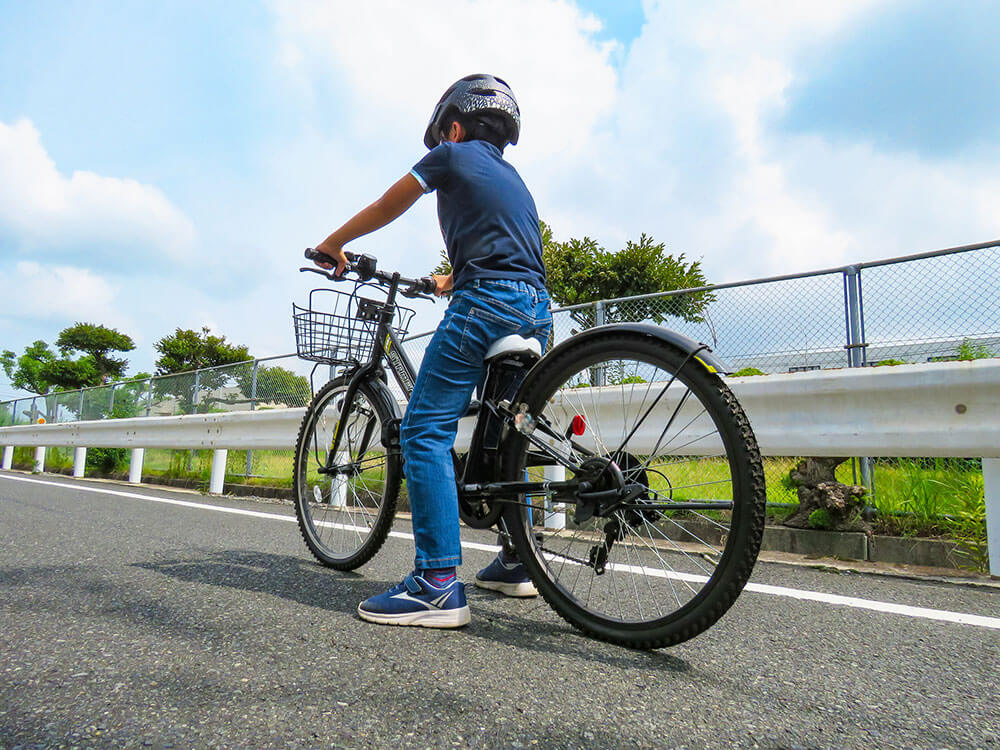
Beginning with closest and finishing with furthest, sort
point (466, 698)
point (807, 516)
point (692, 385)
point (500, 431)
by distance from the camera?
point (466, 698)
point (692, 385)
point (500, 431)
point (807, 516)

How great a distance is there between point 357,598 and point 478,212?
1512 millimetres

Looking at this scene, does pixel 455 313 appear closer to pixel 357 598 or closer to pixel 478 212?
pixel 478 212

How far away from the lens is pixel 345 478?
124 inches

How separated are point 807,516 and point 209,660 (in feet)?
10.8

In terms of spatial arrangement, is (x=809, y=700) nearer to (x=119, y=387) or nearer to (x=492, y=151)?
(x=492, y=151)

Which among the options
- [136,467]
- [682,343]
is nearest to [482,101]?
[682,343]

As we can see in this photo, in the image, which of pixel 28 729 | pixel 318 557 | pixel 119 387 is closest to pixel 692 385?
pixel 28 729

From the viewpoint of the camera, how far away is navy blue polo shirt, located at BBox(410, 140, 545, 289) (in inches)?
89.0

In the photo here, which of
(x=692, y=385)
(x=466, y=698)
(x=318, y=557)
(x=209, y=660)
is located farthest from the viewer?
(x=318, y=557)

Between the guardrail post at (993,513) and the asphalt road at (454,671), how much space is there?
271 mm

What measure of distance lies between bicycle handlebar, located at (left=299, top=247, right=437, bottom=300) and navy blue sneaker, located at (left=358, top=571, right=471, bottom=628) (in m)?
1.36

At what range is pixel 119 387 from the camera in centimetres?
1148

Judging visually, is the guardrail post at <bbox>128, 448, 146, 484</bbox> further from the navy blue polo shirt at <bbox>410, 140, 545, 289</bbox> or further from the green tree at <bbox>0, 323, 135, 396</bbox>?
the green tree at <bbox>0, 323, 135, 396</bbox>

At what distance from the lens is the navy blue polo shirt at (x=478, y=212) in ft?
7.41
